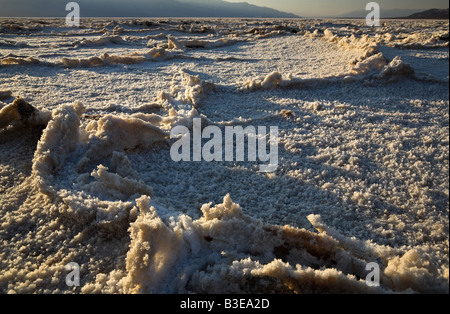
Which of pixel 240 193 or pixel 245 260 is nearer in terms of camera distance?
pixel 245 260

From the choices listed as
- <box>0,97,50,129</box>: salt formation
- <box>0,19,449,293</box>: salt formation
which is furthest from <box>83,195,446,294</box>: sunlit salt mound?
<box>0,97,50,129</box>: salt formation

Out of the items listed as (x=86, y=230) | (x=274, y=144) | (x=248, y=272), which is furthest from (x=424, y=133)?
(x=86, y=230)

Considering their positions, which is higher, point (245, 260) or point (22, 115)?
point (22, 115)

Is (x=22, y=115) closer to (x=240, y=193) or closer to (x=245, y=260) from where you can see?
(x=240, y=193)

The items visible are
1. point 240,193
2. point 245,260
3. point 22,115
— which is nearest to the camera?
point 245,260

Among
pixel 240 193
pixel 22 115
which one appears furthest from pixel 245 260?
pixel 22 115

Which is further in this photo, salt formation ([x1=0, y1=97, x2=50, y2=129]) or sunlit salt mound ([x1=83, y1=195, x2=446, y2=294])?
salt formation ([x1=0, y1=97, x2=50, y2=129])

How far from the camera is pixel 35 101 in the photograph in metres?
2.89

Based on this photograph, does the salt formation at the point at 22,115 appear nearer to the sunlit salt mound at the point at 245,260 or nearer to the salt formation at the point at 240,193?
the salt formation at the point at 240,193

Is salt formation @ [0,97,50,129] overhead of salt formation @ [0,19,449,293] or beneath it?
overhead

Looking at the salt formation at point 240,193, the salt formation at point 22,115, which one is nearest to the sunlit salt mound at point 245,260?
the salt formation at point 240,193

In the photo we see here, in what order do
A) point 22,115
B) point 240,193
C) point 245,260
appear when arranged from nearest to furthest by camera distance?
1. point 245,260
2. point 240,193
3. point 22,115

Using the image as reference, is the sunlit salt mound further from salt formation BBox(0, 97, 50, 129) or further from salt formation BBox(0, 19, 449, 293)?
salt formation BBox(0, 97, 50, 129)

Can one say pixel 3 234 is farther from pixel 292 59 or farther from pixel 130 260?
pixel 292 59
